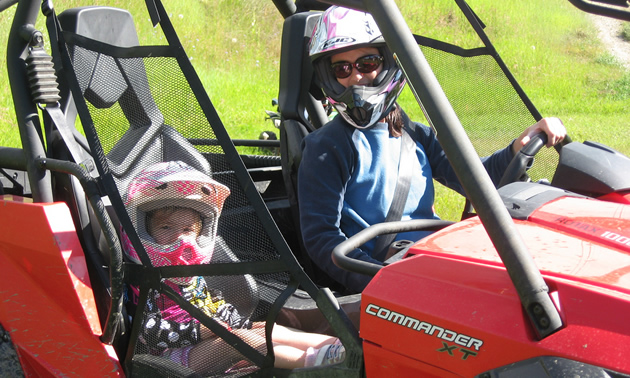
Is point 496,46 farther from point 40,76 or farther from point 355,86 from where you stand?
point 40,76

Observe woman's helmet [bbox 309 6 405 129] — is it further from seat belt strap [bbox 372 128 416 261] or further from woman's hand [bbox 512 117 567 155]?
woman's hand [bbox 512 117 567 155]

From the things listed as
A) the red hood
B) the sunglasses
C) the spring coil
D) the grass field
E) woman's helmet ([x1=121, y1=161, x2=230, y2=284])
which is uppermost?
the spring coil

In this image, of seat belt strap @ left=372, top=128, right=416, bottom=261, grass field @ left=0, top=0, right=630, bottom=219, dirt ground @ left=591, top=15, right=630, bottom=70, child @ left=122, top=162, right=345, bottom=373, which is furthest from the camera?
→ dirt ground @ left=591, top=15, right=630, bottom=70

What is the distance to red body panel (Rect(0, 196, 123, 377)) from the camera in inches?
76.6

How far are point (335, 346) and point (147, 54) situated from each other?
35.7 inches

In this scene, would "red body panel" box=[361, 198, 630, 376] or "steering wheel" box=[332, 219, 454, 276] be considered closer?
"red body panel" box=[361, 198, 630, 376]

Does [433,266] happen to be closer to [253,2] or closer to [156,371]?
[156,371]

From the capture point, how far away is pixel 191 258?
186 cm

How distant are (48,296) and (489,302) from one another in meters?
1.33

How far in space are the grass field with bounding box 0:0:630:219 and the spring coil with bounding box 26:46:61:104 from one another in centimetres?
523

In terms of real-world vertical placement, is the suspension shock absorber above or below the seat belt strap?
above

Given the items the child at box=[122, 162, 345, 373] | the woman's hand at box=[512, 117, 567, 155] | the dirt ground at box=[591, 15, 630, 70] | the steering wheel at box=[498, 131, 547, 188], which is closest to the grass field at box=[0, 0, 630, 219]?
the dirt ground at box=[591, 15, 630, 70]

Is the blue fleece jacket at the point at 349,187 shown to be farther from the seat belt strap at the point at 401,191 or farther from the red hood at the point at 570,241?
the red hood at the point at 570,241

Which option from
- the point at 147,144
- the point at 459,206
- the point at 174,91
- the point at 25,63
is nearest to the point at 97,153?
the point at 147,144
